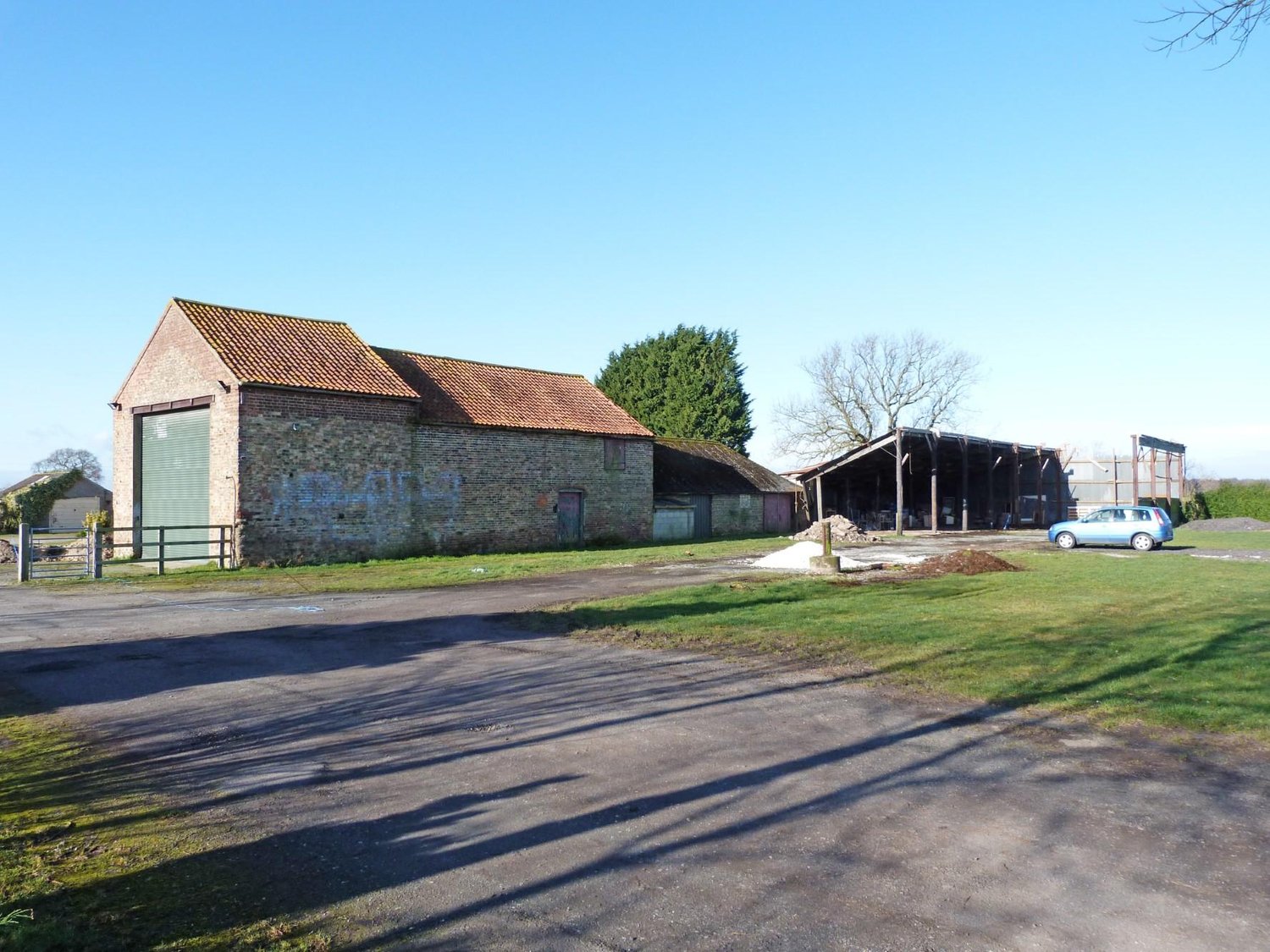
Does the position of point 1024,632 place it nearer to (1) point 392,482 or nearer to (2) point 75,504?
(1) point 392,482

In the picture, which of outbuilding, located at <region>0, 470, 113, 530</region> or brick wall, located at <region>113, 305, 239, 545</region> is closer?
brick wall, located at <region>113, 305, 239, 545</region>

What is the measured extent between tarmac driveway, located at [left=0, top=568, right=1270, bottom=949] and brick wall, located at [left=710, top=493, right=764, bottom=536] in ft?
107

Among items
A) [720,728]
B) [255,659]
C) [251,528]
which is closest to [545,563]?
[251,528]

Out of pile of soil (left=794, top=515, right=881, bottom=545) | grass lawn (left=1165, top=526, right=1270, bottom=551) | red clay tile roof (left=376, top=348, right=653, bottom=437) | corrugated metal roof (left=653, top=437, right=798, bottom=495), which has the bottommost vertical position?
grass lawn (left=1165, top=526, right=1270, bottom=551)

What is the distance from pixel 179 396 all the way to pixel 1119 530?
29679 millimetres

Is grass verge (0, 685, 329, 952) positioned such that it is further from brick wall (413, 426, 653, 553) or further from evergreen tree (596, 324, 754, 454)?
evergreen tree (596, 324, 754, 454)

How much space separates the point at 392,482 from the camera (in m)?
27.4

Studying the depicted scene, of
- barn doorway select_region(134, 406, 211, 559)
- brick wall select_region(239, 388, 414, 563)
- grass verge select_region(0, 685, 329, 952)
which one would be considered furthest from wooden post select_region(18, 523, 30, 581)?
grass verge select_region(0, 685, 329, 952)

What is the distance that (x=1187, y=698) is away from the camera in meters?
7.71

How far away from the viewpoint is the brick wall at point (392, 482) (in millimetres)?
24203

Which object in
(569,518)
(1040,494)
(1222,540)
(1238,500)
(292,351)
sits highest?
(292,351)

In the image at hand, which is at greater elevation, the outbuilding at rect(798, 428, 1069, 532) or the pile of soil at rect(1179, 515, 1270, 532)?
the outbuilding at rect(798, 428, 1069, 532)

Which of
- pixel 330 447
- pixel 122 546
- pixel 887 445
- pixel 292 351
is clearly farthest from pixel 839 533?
pixel 122 546

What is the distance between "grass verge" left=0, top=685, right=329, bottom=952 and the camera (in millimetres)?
3631
